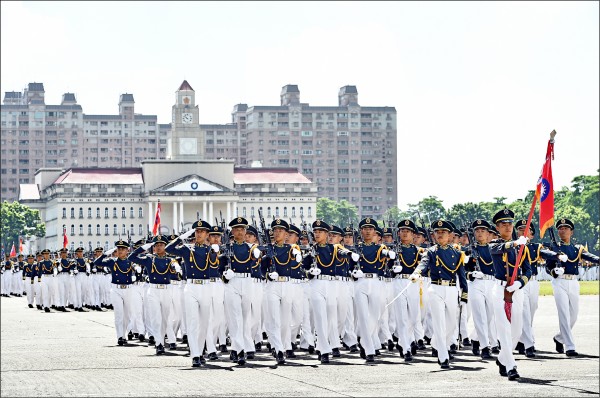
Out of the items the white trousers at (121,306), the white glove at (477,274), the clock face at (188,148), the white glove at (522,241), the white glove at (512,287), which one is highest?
the clock face at (188,148)

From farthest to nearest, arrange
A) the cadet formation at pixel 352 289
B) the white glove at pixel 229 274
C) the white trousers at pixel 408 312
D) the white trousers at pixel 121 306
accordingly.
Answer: the white trousers at pixel 121 306 → the white trousers at pixel 408 312 → the white glove at pixel 229 274 → the cadet formation at pixel 352 289

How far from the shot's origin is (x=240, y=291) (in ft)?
62.0

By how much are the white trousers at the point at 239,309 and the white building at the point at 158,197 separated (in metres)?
138

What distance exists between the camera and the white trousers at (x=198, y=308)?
18.5m

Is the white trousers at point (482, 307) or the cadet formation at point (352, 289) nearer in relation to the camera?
the cadet formation at point (352, 289)

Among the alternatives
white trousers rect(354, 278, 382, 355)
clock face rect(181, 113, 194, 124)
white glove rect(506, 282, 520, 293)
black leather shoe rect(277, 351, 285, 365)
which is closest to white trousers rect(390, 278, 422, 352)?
white trousers rect(354, 278, 382, 355)

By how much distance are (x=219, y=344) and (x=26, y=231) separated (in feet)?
464

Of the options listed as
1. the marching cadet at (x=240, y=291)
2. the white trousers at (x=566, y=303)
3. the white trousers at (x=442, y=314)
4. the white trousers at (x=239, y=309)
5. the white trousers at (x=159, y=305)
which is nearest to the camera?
the white trousers at (x=442, y=314)

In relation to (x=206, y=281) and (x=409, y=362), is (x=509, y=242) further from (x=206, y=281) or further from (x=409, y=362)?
(x=206, y=281)

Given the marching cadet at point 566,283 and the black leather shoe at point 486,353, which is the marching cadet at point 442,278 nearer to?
the black leather shoe at point 486,353

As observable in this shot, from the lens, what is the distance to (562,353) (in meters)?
19.7

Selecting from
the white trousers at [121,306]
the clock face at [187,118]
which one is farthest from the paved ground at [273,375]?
the clock face at [187,118]

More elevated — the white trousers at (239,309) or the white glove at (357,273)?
the white glove at (357,273)

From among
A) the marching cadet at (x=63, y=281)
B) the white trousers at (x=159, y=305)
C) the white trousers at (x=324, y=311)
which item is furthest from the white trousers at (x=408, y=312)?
the marching cadet at (x=63, y=281)
